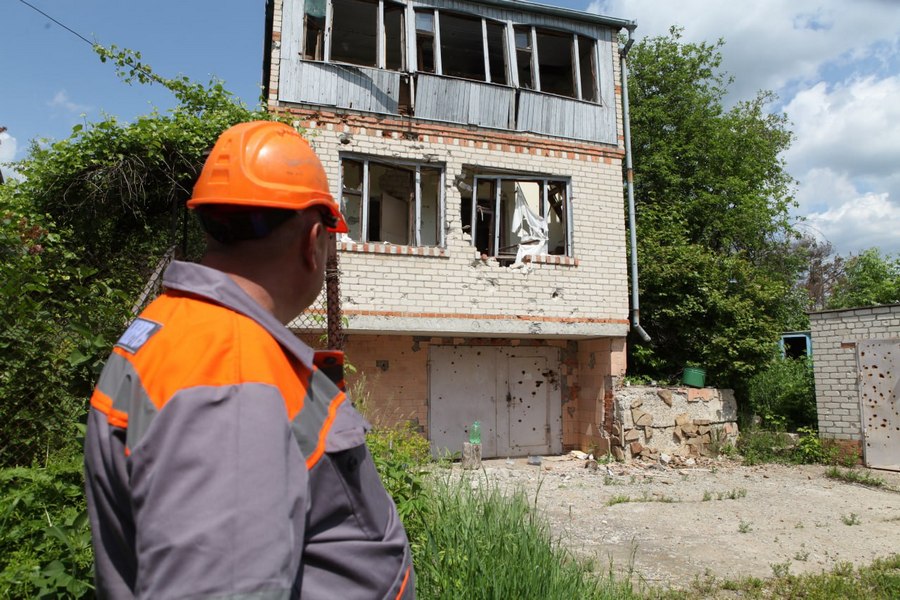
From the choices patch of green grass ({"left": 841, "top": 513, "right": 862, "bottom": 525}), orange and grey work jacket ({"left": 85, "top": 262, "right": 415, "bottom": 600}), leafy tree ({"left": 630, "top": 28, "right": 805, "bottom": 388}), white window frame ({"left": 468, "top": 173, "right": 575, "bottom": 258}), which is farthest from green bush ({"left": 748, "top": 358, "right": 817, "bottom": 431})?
orange and grey work jacket ({"left": 85, "top": 262, "right": 415, "bottom": 600})

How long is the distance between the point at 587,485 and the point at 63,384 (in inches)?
267

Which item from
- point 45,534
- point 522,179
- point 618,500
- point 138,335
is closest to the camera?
point 138,335

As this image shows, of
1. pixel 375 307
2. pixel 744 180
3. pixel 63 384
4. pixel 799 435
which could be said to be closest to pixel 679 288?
pixel 799 435

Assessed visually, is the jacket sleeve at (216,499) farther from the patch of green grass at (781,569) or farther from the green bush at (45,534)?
the patch of green grass at (781,569)

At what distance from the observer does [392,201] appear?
11.5m

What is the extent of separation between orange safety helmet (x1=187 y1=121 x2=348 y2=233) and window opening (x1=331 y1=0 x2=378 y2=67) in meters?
9.55

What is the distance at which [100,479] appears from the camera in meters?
0.95

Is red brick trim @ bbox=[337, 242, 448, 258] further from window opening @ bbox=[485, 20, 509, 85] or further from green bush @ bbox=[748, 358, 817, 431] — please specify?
green bush @ bbox=[748, 358, 817, 431]

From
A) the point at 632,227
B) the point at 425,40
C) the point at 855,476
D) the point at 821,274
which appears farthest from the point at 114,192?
the point at 821,274

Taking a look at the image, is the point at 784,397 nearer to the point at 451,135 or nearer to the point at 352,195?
the point at 451,135

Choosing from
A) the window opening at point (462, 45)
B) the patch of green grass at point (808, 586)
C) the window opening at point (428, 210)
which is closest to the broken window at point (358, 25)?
the window opening at point (462, 45)

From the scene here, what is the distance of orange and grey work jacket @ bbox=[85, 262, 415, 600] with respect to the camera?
766mm

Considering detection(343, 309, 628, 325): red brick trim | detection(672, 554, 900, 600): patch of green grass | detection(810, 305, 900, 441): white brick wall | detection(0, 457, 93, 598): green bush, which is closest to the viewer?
detection(0, 457, 93, 598): green bush

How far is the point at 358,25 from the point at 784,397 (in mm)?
10724
